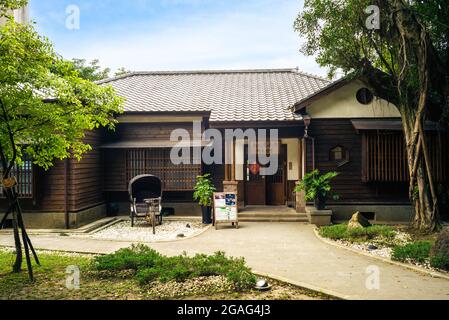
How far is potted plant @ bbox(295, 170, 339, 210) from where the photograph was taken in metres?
12.0

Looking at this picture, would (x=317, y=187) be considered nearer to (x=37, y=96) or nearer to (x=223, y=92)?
(x=223, y=92)

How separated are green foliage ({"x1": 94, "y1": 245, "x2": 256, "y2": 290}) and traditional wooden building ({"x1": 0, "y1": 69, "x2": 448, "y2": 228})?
6.10 m

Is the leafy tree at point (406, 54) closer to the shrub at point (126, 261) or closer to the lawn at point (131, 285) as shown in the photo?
the lawn at point (131, 285)

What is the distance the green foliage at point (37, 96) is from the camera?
5.77 m

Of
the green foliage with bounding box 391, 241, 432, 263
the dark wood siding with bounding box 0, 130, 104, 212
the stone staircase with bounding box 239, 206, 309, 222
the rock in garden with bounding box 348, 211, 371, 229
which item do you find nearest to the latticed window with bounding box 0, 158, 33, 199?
the dark wood siding with bounding box 0, 130, 104, 212

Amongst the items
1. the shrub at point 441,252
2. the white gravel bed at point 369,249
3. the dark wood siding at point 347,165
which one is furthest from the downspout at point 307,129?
the shrub at point 441,252

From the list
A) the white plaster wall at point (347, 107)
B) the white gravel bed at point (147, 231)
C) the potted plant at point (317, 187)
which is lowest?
the white gravel bed at point (147, 231)

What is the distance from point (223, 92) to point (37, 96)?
11.8m

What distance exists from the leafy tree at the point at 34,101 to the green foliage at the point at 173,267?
1.51 metres

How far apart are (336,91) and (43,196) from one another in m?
11.2

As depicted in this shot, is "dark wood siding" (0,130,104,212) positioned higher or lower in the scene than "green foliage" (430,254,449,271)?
higher

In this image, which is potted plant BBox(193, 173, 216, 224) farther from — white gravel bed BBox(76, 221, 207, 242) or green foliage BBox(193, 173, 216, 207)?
white gravel bed BBox(76, 221, 207, 242)

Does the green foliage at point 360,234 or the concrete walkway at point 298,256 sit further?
the green foliage at point 360,234
